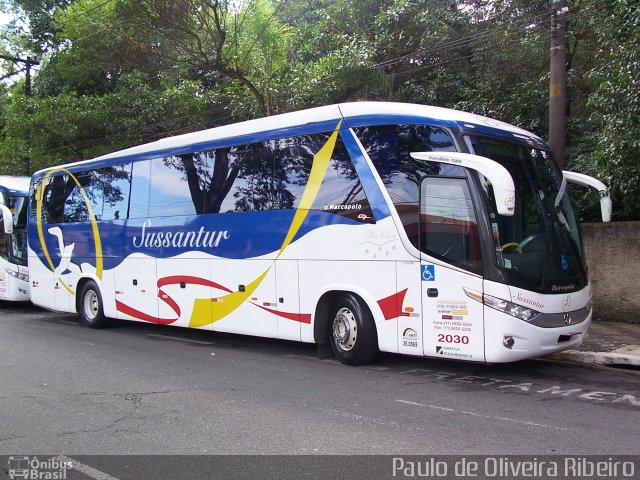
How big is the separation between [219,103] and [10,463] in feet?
56.0

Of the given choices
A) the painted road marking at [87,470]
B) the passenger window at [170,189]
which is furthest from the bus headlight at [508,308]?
the passenger window at [170,189]

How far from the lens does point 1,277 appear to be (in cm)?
1599

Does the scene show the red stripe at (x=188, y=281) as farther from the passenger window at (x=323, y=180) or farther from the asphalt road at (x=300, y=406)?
the passenger window at (x=323, y=180)

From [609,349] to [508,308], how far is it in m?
2.88

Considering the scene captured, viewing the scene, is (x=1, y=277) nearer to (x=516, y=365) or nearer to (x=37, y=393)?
(x=37, y=393)

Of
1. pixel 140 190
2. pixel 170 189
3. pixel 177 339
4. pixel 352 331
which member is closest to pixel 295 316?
pixel 352 331

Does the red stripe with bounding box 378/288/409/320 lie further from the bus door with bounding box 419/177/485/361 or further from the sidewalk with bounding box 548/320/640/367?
the sidewalk with bounding box 548/320/640/367

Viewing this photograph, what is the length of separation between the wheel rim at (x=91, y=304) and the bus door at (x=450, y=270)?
330 inches

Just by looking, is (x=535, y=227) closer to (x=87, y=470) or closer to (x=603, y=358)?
(x=603, y=358)

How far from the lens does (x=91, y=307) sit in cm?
1293

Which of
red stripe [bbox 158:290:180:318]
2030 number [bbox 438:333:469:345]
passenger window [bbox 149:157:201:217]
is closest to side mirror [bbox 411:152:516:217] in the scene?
2030 number [bbox 438:333:469:345]

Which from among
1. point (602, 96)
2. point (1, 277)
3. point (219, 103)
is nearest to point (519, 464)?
point (602, 96)

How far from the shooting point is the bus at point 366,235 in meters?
6.86

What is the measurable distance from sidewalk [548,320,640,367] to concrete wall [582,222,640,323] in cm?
72
